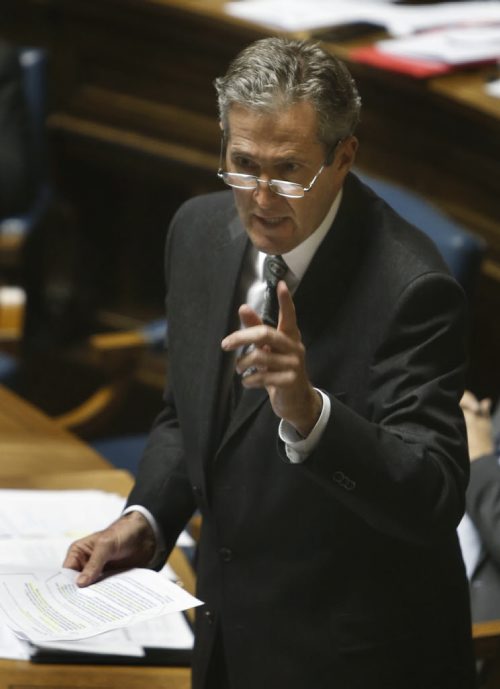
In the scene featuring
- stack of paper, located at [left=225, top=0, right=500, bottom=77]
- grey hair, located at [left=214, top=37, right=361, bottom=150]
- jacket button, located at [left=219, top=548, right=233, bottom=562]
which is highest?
grey hair, located at [left=214, top=37, right=361, bottom=150]

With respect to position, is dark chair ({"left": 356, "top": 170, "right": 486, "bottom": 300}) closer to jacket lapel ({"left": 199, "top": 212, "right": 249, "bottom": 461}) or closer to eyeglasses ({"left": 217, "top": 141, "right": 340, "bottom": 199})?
jacket lapel ({"left": 199, "top": 212, "right": 249, "bottom": 461})

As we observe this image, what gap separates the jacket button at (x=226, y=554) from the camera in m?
1.80

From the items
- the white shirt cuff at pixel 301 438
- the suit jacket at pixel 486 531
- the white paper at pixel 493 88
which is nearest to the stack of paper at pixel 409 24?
the white paper at pixel 493 88

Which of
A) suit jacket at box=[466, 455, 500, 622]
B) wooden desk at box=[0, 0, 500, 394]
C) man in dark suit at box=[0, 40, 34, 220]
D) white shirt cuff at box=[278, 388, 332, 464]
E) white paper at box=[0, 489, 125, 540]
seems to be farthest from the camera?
man in dark suit at box=[0, 40, 34, 220]

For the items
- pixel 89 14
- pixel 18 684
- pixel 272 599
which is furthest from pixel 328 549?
pixel 89 14

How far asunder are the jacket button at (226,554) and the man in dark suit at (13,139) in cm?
259

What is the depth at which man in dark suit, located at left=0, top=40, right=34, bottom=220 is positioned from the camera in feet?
13.6

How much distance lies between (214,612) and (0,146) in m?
2.60

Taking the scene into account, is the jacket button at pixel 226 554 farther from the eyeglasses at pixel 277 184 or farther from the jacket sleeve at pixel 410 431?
the eyeglasses at pixel 277 184

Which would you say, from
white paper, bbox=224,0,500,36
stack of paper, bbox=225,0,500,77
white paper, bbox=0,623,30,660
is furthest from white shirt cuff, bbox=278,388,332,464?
white paper, bbox=224,0,500,36

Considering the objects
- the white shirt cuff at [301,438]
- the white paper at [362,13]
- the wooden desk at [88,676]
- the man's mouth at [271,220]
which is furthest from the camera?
the white paper at [362,13]

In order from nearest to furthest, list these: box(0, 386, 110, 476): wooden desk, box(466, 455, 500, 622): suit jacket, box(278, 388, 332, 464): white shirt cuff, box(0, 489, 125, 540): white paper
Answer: box(278, 388, 332, 464): white shirt cuff < box(0, 489, 125, 540): white paper < box(466, 455, 500, 622): suit jacket < box(0, 386, 110, 476): wooden desk

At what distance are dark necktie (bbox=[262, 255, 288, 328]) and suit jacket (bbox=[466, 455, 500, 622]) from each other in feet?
2.63

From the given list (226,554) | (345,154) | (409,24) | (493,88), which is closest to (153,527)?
(226,554)
